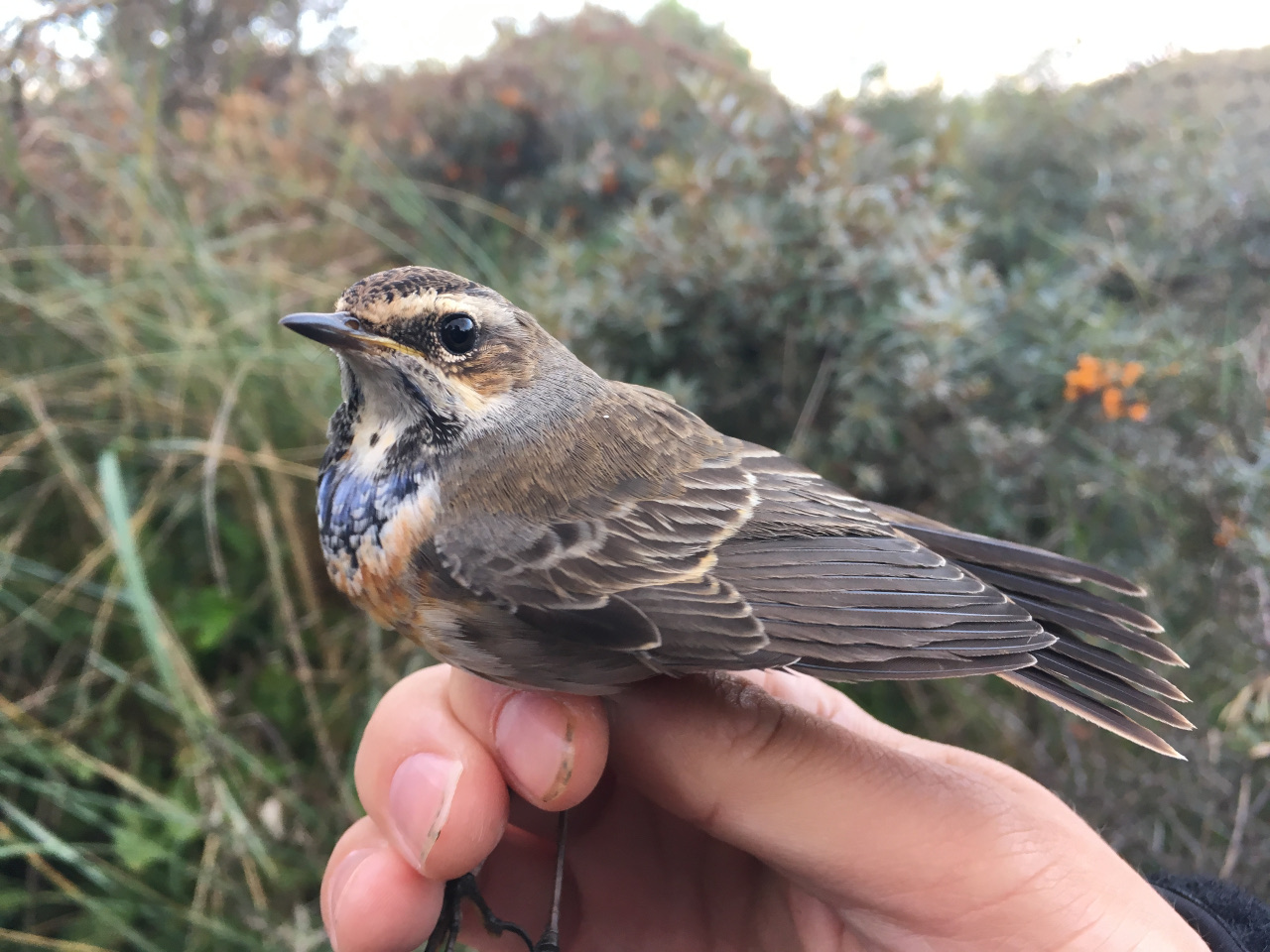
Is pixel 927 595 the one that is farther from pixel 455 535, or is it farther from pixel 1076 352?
pixel 1076 352

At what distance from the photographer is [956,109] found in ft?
15.7

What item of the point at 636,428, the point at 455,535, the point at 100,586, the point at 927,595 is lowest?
the point at 100,586

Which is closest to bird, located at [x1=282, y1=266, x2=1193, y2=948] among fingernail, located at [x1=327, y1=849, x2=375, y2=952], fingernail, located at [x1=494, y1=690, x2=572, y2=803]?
fingernail, located at [x1=494, y1=690, x2=572, y2=803]

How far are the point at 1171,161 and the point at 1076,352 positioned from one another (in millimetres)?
1839

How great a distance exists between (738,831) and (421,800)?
0.62m

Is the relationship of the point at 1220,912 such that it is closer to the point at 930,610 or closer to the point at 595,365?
the point at 930,610

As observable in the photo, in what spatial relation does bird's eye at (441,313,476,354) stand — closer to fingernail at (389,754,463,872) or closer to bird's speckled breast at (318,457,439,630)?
bird's speckled breast at (318,457,439,630)

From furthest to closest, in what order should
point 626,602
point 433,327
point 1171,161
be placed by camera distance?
point 1171,161, point 433,327, point 626,602

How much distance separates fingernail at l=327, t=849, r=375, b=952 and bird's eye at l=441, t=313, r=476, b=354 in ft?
3.47

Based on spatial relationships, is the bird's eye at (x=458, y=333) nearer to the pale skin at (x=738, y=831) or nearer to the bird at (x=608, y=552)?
the bird at (x=608, y=552)

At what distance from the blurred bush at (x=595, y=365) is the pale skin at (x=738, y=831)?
68 cm

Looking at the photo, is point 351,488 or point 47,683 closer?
point 351,488

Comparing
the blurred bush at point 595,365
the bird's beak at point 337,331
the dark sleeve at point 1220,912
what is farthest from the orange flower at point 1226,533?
the bird's beak at point 337,331

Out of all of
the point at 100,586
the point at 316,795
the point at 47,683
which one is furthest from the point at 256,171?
the point at 316,795
